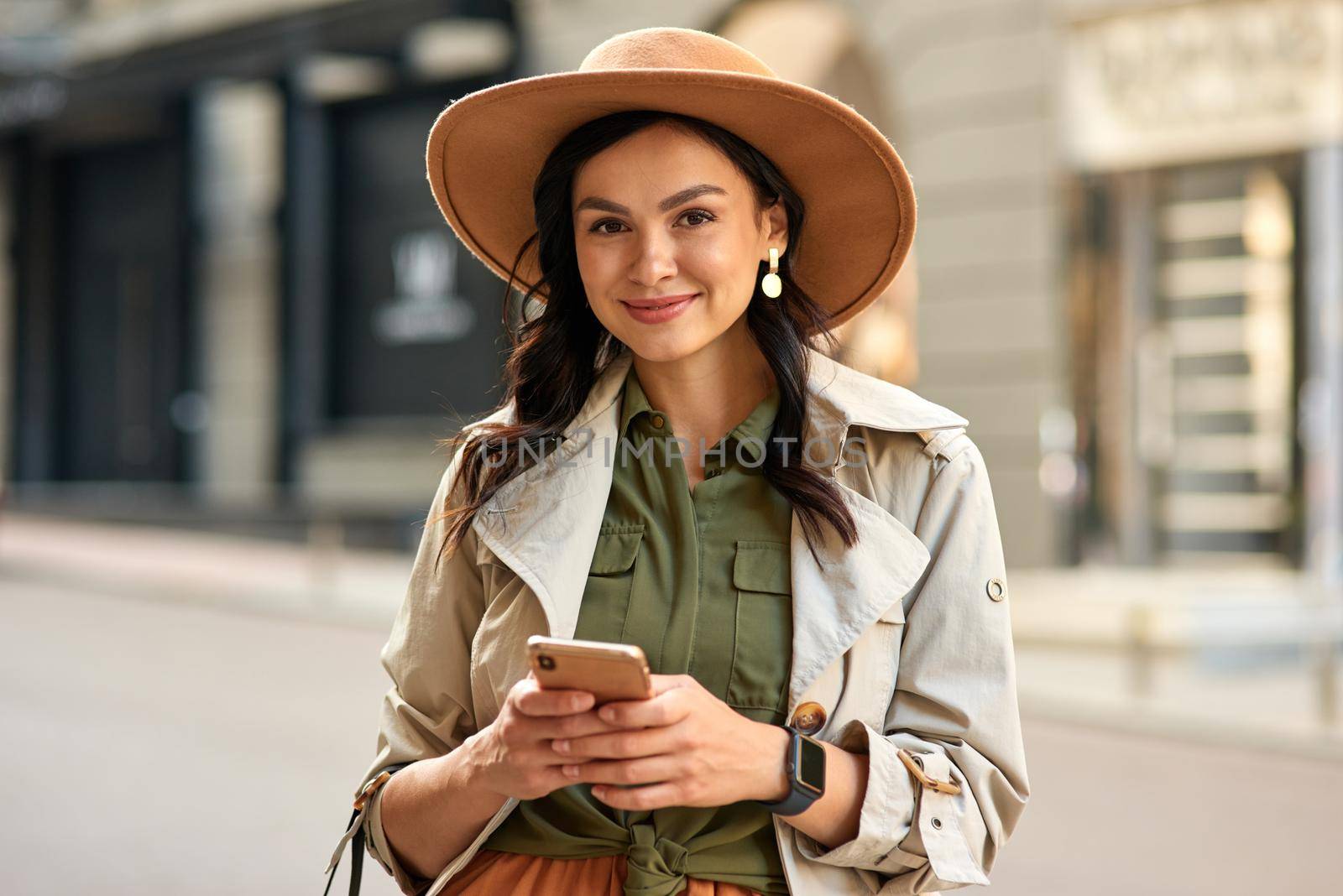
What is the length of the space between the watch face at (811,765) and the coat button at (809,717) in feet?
0.21

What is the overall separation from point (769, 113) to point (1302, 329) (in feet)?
29.1

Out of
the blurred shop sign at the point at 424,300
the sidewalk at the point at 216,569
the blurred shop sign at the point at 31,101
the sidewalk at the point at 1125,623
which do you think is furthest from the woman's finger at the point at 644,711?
the blurred shop sign at the point at 31,101

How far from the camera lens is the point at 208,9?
56.5 ft

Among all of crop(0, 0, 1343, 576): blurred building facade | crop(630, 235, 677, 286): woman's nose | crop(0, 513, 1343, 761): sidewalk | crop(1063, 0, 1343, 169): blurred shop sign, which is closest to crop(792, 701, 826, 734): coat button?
crop(630, 235, 677, 286): woman's nose

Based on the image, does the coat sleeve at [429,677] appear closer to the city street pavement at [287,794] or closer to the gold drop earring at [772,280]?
the gold drop earring at [772,280]

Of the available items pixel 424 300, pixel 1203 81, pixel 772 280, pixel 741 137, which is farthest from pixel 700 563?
pixel 424 300

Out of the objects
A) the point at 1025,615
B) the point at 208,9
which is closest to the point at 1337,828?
the point at 1025,615

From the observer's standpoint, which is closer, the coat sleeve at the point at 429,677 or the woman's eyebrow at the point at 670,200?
the woman's eyebrow at the point at 670,200

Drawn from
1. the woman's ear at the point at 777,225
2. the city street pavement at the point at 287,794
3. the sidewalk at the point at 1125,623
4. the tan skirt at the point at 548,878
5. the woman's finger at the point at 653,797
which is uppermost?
the woman's ear at the point at 777,225

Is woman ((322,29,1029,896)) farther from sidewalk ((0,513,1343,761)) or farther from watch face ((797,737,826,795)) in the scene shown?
sidewalk ((0,513,1343,761))

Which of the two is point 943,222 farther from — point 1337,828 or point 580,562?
point 580,562

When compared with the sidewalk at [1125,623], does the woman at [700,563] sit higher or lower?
higher

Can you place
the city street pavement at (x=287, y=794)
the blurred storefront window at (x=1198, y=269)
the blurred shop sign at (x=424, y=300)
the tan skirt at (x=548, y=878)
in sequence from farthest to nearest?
the blurred shop sign at (x=424, y=300), the blurred storefront window at (x=1198, y=269), the city street pavement at (x=287, y=794), the tan skirt at (x=548, y=878)

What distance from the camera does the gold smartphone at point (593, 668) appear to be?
5.10 feet
